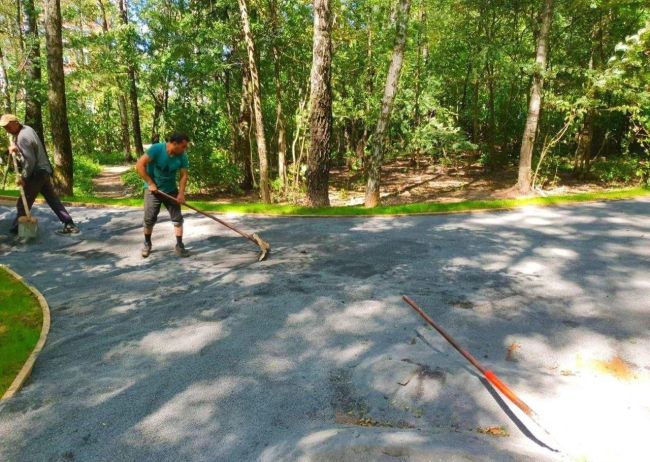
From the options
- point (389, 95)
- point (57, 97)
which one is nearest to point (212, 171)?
point (57, 97)

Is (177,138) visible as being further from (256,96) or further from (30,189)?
(256,96)

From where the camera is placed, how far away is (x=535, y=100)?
37.9 feet

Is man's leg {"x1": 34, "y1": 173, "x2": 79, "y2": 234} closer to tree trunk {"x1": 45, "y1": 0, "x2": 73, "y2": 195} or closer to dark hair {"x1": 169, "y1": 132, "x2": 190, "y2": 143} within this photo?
dark hair {"x1": 169, "y1": 132, "x2": 190, "y2": 143}

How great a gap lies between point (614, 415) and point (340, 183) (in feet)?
52.9

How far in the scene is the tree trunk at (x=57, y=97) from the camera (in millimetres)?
9539

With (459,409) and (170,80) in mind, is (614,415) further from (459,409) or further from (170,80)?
(170,80)

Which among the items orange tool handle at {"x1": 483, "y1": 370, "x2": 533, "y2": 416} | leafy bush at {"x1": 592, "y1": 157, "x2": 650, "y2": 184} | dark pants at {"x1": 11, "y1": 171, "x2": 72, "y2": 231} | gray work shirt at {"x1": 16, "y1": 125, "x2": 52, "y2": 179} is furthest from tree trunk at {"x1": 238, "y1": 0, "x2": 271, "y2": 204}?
leafy bush at {"x1": 592, "y1": 157, "x2": 650, "y2": 184}

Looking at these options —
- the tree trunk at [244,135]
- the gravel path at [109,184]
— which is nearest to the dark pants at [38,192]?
the tree trunk at [244,135]

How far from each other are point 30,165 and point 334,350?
554 cm

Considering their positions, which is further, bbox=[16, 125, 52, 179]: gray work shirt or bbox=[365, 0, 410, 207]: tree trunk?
bbox=[365, 0, 410, 207]: tree trunk

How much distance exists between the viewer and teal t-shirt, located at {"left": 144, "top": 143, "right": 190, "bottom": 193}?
5.63 m

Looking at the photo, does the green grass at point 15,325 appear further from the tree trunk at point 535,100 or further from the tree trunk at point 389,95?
the tree trunk at point 535,100

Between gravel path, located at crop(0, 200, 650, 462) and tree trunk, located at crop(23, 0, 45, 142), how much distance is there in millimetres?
9731

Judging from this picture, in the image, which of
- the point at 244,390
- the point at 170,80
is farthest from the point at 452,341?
the point at 170,80
